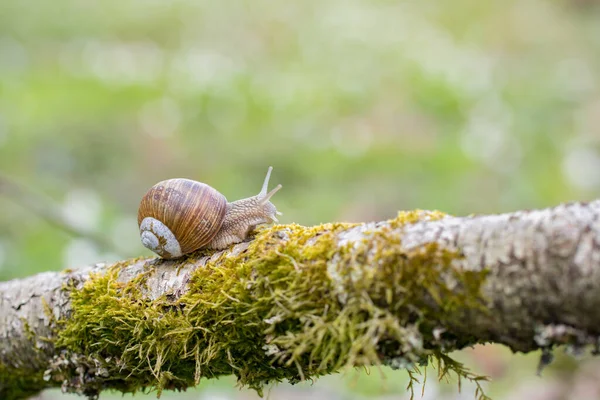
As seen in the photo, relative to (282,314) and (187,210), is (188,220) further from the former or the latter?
(282,314)

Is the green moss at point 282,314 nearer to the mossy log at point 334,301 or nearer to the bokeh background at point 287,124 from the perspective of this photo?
the mossy log at point 334,301

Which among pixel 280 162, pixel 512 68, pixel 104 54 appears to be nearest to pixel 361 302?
pixel 280 162

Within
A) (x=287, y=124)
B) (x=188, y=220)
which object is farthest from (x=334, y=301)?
(x=287, y=124)

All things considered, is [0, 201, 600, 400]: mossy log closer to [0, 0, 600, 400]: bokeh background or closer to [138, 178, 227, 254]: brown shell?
[138, 178, 227, 254]: brown shell

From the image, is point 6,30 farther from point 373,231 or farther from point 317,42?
point 373,231

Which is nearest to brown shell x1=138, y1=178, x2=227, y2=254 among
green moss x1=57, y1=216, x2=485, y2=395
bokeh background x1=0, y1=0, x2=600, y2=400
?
green moss x1=57, y1=216, x2=485, y2=395
